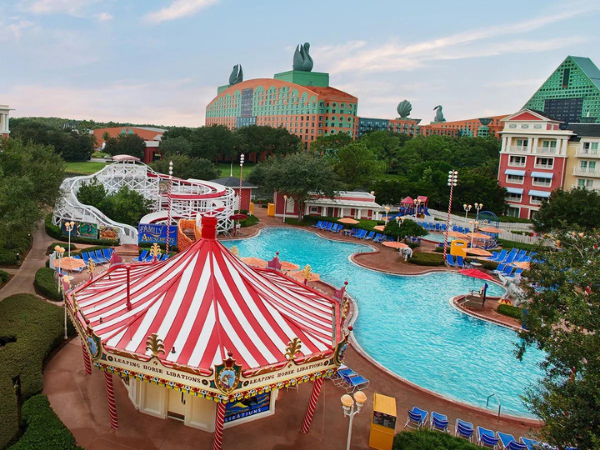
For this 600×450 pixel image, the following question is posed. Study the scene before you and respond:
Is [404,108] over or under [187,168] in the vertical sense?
over

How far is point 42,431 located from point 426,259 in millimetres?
27550

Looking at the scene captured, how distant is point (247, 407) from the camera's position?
13.9 meters

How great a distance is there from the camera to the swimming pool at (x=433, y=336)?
18078mm

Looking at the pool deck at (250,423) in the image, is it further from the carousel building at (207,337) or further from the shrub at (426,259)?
the shrub at (426,259)

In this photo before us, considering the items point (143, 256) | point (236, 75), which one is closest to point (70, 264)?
point (143, 256)

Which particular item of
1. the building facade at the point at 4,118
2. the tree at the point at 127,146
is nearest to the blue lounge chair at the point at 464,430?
the building facade at the point at 4,118

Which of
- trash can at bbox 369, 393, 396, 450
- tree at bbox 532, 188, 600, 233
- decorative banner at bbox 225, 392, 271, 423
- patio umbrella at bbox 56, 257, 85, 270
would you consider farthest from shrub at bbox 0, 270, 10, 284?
tree at bbox 532, 188, 600, 233

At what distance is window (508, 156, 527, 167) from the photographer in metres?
54.0

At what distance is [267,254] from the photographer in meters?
35.3

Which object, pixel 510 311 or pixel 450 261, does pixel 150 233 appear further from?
pixel 510 311

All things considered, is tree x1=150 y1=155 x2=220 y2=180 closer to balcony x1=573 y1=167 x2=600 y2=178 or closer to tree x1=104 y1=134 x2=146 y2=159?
tree x1=104 y1=134 x2=146 y2=159

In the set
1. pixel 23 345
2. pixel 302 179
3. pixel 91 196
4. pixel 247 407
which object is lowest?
pixel 247 407

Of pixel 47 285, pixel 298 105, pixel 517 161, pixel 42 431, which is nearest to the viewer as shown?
pixel 42 431

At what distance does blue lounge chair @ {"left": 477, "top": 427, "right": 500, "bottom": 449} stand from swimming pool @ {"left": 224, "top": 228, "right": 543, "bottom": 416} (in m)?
2.68
